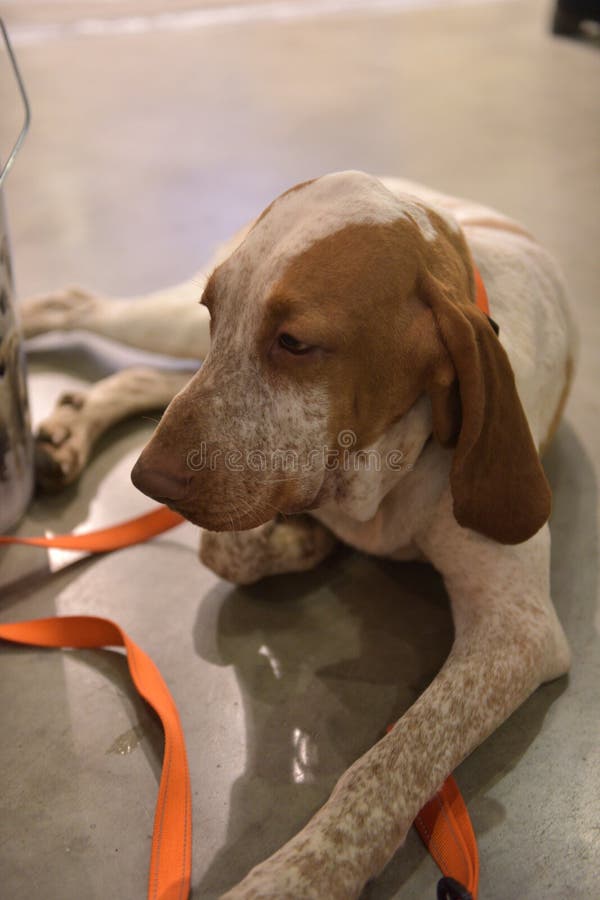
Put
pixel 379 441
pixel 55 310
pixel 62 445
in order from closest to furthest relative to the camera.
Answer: pixel 379 441 < pixel 62 445 < pixel 55 310

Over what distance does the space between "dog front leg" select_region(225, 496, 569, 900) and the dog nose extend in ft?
1.81

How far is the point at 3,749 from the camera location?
1.80m

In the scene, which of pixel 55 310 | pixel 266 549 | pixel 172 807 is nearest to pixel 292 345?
pixel 266 549

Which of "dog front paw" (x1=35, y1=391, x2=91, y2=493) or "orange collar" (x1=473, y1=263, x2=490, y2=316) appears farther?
"dog front paw" (x1=35, y1=391, x2=91, y2=493)

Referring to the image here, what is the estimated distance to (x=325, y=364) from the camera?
5.04 feet

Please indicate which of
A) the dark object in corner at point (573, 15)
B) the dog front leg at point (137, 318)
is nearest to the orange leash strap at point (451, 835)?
the dog front leg at point (137, 318)

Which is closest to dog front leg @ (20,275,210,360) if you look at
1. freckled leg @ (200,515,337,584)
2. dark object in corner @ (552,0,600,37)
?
freckled leg @ (200,515,337,584)

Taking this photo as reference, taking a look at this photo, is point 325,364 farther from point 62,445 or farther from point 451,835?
point 62,445

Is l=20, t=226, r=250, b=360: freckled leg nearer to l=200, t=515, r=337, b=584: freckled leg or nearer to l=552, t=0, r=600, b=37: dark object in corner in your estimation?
l=200, t=515, r=337, b=584: freckled leg

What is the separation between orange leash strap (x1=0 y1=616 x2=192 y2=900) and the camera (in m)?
1.57

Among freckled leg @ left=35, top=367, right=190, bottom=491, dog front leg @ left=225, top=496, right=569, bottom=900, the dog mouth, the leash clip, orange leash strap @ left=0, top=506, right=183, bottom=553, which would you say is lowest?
orange leash strap @ left=0, top=506, right=183, bottom=553

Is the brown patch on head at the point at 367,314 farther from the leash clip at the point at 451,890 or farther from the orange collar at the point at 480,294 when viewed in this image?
the leash clip at the point at 451,890

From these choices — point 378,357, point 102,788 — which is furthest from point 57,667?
point 378,357

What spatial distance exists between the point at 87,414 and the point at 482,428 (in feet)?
4.24
